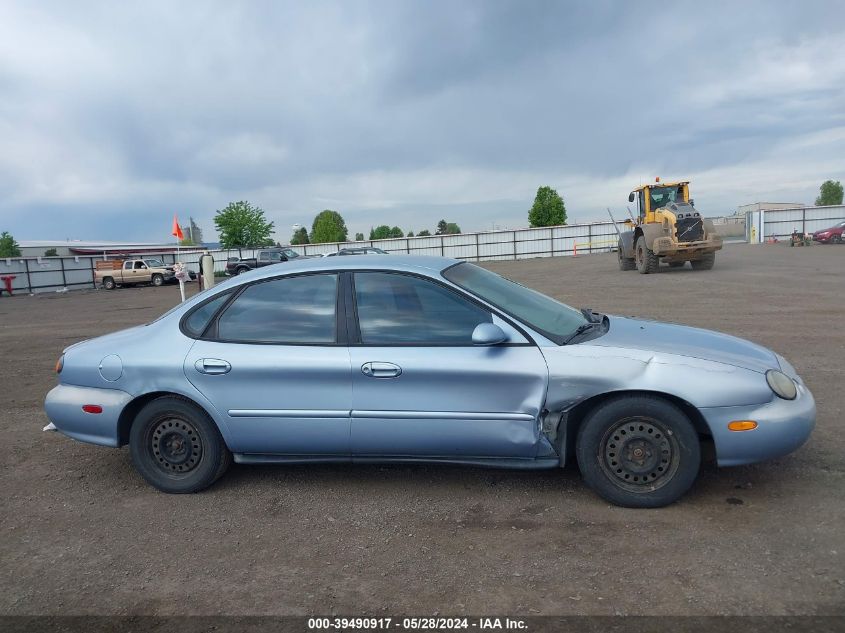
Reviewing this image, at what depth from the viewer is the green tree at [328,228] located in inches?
3706

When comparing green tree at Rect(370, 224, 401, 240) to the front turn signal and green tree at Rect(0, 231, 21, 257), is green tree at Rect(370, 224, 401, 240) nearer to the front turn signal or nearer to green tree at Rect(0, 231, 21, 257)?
green tree at Rect(0, 231, 21, 257)

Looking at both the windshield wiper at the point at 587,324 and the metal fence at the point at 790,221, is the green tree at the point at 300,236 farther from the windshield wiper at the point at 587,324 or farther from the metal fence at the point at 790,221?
the windshield wiper at the point at 587,324

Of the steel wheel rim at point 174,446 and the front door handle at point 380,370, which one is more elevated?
the front door handle at point 380,370

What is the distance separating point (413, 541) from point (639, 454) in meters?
A: 1.38

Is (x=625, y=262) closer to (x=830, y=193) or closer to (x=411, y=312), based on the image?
(x=411, y=312)

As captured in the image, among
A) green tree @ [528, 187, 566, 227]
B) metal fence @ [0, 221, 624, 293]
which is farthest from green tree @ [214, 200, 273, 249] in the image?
green tree @ [528, 187, 566, 227]

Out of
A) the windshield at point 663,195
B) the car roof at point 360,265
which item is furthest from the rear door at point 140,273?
the car roof at point 360,265

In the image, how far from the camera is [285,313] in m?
4.05

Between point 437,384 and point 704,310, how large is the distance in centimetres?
966

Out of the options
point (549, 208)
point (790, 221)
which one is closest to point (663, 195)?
point (790, 221)

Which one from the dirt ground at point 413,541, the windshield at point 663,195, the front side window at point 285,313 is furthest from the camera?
the windshield at point 663,195

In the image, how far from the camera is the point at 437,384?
3645 millimetres

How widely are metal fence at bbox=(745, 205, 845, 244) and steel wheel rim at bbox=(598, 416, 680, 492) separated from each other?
151ft

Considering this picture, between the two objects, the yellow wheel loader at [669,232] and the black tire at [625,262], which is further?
the black tire at [625,262]
